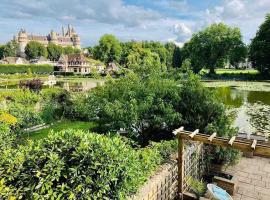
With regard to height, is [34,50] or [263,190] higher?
[34,50]

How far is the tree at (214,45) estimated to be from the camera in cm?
5444

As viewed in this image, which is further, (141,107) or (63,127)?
(63,127)

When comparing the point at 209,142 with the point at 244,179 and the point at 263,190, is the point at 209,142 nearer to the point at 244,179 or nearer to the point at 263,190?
the point at 263,190

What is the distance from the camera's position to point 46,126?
55.1 ft

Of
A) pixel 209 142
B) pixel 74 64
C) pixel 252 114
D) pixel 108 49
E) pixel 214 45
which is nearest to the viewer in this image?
pixel 209 142

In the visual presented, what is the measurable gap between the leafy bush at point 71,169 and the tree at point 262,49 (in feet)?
159

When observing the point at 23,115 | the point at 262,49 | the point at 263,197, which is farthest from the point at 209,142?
the point at 262,49

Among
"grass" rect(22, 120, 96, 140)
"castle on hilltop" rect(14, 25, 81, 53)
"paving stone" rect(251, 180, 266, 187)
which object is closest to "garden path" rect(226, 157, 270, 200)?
"paving stone" rect(251, 180, 266, 187)

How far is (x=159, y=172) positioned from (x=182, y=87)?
5312 millimetres

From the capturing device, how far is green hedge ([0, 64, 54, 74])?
7481 centimetres

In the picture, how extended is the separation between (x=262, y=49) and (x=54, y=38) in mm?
126981

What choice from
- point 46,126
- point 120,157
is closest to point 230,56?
point 46,126

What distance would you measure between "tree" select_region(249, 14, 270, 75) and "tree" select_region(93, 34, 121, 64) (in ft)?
139

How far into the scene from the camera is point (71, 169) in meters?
4.22
